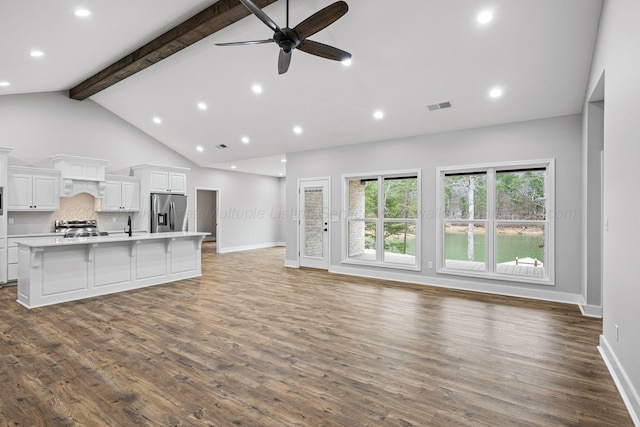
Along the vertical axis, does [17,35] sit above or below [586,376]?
above

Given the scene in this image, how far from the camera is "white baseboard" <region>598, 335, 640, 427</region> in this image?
2031mm

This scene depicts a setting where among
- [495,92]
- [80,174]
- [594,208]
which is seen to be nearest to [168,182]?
[80,174]

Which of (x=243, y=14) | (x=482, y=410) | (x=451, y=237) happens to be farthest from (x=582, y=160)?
(x=243, y=14)

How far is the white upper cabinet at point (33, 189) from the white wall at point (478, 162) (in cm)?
498

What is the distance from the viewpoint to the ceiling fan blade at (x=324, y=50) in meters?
3.17

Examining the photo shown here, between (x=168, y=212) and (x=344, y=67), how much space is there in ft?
19.7

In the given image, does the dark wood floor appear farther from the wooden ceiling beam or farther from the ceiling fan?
the wooden ceiling beam

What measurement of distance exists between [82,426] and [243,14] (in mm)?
4114

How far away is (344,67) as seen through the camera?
4.67 meters

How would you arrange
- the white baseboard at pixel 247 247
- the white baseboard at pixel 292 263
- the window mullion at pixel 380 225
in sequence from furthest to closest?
the white baseboard at pixel 247 247
the white baseboard at pixel 292 263
the window mullion at pixel 380 225

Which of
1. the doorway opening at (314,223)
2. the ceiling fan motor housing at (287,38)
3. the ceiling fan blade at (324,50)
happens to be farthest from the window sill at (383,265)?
the ceiling fan motor housing at (287,38)

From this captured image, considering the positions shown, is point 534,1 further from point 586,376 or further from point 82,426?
point 82,426

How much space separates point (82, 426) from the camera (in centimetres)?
197

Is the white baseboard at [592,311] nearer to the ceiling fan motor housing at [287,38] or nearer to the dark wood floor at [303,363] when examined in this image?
the dark wood floor at [303,363]
